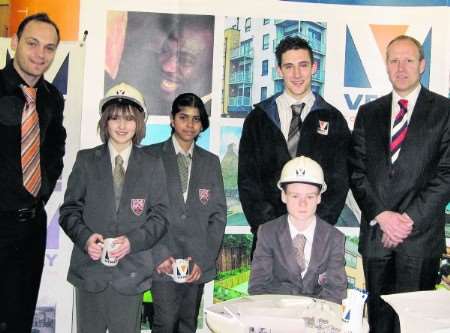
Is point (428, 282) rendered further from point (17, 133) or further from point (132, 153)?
point (17, 133)

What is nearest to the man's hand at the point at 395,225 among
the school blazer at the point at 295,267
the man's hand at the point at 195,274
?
the school blazer at the point at 295,267

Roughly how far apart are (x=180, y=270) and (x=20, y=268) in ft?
2.91

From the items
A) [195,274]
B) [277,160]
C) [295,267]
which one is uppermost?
[277,160]

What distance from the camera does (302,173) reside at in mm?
2852

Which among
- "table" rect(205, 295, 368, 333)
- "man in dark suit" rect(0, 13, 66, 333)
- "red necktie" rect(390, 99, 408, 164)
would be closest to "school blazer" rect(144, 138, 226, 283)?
"man in dark suit" rect(0, 13, 66, 333)

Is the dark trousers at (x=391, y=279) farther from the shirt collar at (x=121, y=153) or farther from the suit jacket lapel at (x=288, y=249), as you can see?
the shirt collar at (x=121, y=153)

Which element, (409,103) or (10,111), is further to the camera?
(409,103)

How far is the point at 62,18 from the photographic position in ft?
11.9

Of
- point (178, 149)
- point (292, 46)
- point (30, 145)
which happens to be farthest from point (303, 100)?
point (30, 145)

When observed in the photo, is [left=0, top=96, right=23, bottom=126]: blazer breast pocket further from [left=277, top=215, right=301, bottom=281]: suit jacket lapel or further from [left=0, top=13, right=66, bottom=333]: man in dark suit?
[left=277, top=215, right=301, bottom=281]: suit jacket lapel

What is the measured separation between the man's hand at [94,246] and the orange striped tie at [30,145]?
1.51 feet

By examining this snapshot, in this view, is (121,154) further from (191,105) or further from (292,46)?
(292,46)

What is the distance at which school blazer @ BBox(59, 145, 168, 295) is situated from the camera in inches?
111

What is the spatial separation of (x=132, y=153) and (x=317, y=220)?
43.2 inches
